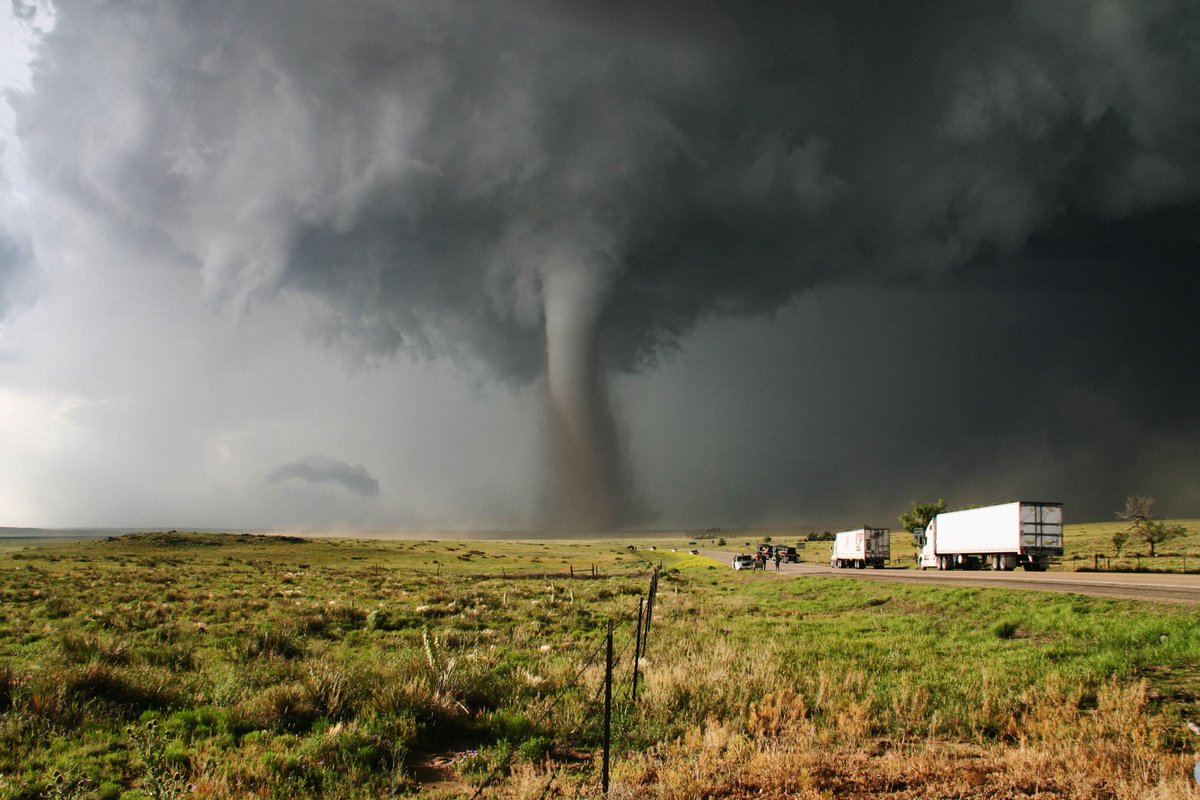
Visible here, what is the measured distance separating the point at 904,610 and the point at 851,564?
4247 centimetres

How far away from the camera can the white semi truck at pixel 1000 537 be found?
41.7 metres

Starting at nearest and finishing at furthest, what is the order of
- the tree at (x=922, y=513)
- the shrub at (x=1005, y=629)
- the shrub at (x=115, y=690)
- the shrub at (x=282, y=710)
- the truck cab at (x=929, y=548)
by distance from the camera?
the shrub at (x=282, y=710), the shrub at (x=115, y=690), the shrub at (x=1005, y=629), the truck cab at (x=929, y=548), the tree at (x=922, y=513)

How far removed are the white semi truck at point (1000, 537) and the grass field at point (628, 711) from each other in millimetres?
24176

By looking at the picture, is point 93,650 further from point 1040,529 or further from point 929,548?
point 929,548

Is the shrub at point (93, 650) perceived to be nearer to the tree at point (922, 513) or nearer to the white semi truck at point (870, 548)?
the white semi truck at point (870, 548)

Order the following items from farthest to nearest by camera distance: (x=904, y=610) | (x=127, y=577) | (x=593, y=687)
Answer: (x=127, y=577) < (x=904, y=610) < (x=593, y=687)

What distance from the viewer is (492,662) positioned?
1529 cm

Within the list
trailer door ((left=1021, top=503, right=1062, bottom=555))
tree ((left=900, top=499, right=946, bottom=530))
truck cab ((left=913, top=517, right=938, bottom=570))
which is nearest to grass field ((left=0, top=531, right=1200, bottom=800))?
trailer door ((left=1021, top=503, right=1062, bottom=555))

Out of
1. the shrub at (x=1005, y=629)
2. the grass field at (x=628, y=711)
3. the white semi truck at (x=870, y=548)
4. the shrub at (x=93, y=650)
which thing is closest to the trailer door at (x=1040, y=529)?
the white semi truck at (x=870, y=548)

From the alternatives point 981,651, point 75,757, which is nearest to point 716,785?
point 75,757

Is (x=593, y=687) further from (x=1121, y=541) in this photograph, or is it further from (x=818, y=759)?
(x=1121, y=541)

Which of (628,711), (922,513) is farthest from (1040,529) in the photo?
(922,513)

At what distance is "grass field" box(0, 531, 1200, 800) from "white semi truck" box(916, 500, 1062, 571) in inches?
952

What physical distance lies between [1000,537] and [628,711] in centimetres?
4277
